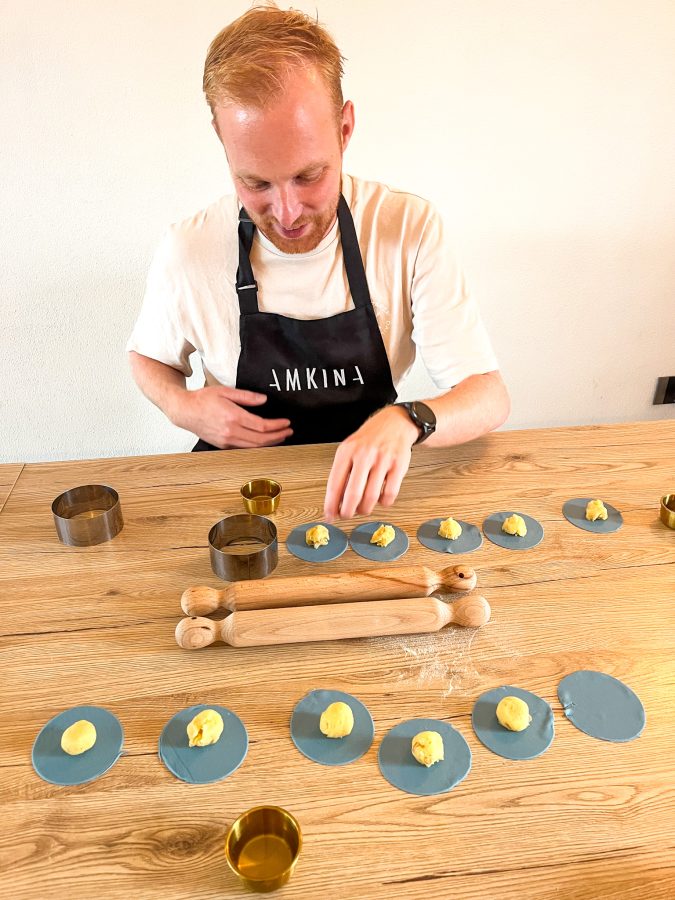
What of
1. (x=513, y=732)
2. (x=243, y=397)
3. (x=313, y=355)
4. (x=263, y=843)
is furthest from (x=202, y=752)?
(x=313, y=355)

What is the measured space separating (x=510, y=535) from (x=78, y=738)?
747 mm

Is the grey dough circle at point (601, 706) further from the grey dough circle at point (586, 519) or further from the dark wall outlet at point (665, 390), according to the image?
the dark wall outlet at point (665, 390)

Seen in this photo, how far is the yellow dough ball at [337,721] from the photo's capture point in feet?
2.70

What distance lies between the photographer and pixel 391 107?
7.34 ft

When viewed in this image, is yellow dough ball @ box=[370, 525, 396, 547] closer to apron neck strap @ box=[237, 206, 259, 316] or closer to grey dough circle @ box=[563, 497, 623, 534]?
grey dough circle @ box=[563, 497, 623, 534]

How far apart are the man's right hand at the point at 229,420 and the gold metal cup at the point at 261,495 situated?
0.59 ft

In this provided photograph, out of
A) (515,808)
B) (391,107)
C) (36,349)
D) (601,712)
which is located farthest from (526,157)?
(515,808)

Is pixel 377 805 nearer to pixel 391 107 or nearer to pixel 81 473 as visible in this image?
pixel 81 473

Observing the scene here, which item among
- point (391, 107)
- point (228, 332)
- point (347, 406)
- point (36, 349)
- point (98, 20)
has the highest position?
point (98, 20)

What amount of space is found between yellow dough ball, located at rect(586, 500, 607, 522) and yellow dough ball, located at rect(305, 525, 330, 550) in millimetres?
483

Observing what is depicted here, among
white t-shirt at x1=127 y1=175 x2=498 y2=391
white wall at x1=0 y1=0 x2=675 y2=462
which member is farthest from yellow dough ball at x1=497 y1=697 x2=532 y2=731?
white wall at x1=0 y1=0 x2=675 y2=462

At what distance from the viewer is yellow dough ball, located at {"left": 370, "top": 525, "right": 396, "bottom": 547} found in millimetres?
1153

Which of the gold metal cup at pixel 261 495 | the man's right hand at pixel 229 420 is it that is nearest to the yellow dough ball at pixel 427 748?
the gold metal cup at pixel 261 495

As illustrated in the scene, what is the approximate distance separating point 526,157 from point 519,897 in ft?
7.70
